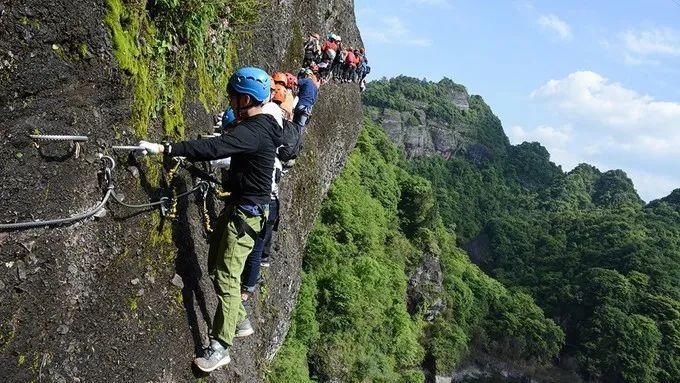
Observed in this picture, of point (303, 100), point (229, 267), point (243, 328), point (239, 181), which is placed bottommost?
point (243, 328)

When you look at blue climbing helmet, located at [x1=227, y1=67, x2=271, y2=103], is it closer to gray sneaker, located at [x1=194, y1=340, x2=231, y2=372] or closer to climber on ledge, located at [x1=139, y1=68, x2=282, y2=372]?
climber on ledge, located at [x1=139, y1=68, x2=282, y2=372]

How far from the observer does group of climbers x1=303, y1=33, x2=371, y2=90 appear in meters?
14.7

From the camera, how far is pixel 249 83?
5.25m

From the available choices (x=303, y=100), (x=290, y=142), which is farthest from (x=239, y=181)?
(x=303, y=100)

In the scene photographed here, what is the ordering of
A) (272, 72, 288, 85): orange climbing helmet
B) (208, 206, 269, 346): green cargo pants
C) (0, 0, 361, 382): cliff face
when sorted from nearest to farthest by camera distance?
(0, 0, 361, 382): cliff face → (208, 206, 269, 346): green cargo pants → (272, 72, 288, 85): orange climbing helmet

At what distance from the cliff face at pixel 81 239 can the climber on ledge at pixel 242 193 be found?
1.87ft

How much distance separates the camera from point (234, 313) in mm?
5531

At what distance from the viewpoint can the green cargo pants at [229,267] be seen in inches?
213

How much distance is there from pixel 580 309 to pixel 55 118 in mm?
79801

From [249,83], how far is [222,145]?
2.38 feet

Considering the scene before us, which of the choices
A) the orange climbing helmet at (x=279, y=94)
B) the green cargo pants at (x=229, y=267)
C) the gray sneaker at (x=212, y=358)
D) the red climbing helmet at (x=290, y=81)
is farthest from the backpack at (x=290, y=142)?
the gray sneaker at (x=212, y=358)

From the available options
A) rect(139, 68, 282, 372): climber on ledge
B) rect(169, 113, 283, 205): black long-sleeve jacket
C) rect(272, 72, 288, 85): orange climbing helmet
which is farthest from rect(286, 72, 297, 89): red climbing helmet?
rect(169, 113, 283, 205): black long-sleeve jacket

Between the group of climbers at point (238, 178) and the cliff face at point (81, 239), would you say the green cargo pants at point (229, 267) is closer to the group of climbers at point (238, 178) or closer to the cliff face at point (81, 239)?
the group of climbers at point (238, 178)

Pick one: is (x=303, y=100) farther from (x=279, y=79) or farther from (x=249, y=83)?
(x=249, y=83)
